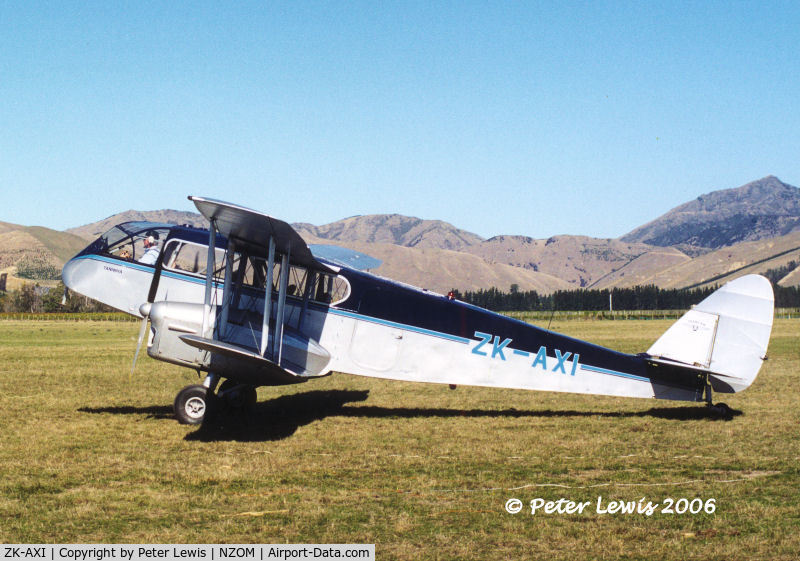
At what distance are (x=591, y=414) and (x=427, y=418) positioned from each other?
304 cm

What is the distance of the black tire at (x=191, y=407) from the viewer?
36.7ft

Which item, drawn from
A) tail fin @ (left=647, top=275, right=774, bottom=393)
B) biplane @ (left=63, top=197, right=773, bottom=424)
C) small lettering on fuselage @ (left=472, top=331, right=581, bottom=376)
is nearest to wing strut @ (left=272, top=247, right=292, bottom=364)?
biplane @ (left=63, top=197, right=773, bottom=424)

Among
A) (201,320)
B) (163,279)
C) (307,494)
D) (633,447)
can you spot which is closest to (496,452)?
(633,447)

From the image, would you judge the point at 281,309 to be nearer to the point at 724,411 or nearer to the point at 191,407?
the point at 191,407

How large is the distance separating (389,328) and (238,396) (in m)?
2.90

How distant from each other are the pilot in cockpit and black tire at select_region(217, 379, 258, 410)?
252 cm

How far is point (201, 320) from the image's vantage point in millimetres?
10695

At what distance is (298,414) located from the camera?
13.0 metres

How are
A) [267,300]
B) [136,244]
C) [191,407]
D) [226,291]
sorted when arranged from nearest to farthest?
[267,300] → [226,291] → [191,407] → [136,244]

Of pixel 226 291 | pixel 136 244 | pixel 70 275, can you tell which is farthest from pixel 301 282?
pixel 70 275

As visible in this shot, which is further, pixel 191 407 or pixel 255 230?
pixel 191 407

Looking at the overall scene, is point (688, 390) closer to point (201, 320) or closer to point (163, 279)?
point (201, 320)

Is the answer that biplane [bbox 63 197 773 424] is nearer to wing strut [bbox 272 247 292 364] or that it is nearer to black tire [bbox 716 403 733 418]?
black tire [bbox 716 403 733 418]

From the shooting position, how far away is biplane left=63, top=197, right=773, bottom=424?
1126 cm
